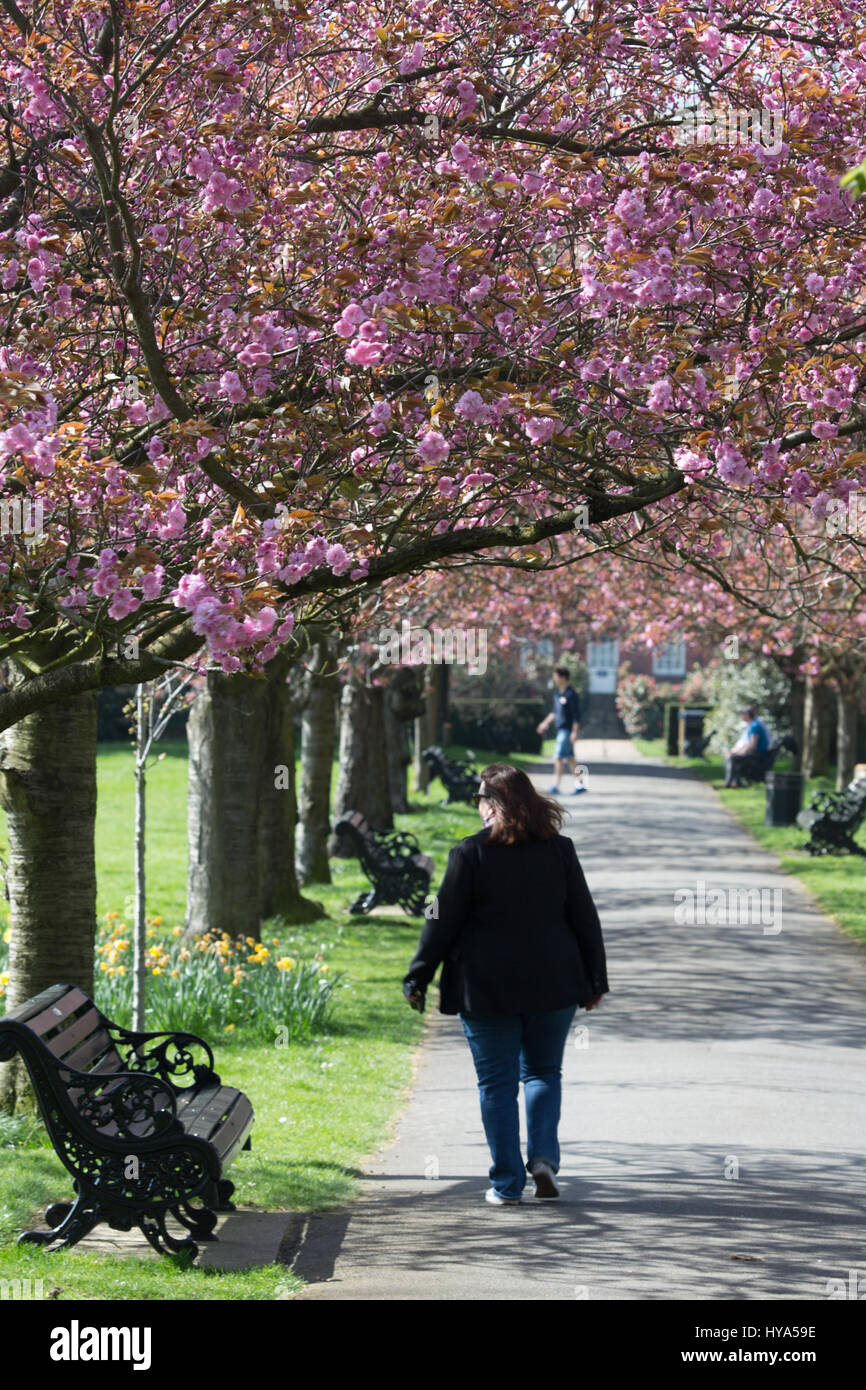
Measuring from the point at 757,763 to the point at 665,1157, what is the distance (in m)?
25.6

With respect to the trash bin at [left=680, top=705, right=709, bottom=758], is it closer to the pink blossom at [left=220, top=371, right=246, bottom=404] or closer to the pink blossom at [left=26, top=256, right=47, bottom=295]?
the pink blossom at [left=220, top=371, right=246, bottom=404]

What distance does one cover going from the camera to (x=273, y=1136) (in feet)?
26.5

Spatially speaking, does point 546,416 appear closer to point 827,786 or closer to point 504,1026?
point 504,1026

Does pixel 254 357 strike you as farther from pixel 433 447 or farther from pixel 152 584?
pixel 152 584

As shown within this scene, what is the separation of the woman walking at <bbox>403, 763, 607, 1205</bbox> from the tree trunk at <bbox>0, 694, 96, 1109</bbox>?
2.10 meters

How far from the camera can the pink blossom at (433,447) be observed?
18.8ft

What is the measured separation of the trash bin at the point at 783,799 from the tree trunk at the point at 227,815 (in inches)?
528

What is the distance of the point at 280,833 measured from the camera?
15.3m

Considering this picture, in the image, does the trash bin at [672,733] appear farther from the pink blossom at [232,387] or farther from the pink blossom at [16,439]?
the pink blossom at [16,439]

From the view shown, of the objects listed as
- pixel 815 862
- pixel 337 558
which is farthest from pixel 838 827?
pixel 337 558

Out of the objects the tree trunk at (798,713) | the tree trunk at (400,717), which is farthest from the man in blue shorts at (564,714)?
the tree trunk at (798,713)

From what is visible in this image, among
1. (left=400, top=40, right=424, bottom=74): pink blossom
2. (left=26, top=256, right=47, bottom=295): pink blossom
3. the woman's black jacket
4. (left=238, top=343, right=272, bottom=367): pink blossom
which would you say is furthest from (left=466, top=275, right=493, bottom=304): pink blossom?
the woman's black jacket

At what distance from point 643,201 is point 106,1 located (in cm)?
208

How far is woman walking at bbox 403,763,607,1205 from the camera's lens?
664cm
